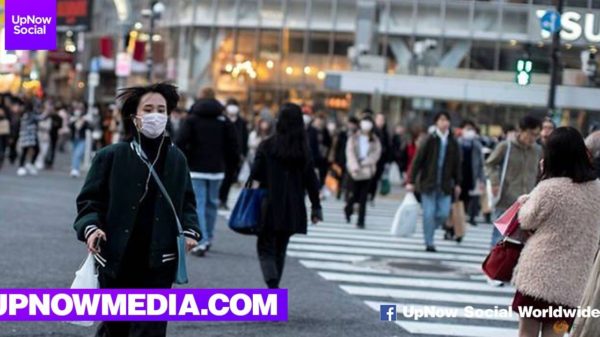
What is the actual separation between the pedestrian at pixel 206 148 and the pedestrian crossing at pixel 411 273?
1.38m

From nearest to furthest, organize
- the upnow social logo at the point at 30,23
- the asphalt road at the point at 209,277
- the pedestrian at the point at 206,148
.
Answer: the upnow social logo at the point at 30,23, the asphalt road at the point at 209,277, the pedestrian at the point at 206,148

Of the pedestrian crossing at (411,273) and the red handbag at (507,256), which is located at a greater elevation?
the red handbag at (507,256)

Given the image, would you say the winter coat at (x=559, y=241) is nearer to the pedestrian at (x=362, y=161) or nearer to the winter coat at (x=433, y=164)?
the winter coat at (x=433, y=164)

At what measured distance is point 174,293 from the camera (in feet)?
21.5

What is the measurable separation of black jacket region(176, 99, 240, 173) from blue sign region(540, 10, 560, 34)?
10994 mm

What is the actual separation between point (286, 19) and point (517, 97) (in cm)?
1188

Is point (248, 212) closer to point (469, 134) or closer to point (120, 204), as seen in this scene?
point (120, 204)

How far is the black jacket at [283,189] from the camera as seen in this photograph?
407 inches

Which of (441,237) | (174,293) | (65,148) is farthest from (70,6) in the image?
(174,293)

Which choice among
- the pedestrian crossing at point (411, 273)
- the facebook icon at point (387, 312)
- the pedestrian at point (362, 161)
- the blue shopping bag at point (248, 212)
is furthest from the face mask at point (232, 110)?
the blue shopping bag at point (248, 212)

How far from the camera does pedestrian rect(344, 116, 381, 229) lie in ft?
63.9

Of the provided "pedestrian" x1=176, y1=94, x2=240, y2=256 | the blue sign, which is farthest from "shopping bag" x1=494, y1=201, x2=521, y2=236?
the blue sign

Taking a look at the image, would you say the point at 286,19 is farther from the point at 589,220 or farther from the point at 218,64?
the point at 589,220

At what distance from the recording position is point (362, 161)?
19625mm
